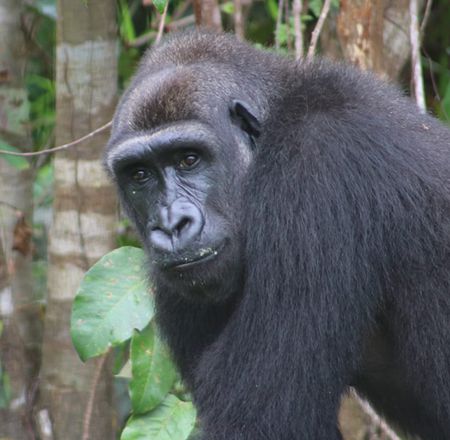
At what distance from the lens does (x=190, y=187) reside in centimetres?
385

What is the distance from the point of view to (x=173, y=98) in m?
3.96

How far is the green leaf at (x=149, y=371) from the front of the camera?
4238 millimetres

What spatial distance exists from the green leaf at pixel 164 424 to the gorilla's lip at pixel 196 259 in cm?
82

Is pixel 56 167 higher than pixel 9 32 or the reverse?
the reverse

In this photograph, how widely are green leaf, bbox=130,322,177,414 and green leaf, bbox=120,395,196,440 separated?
0.16ft

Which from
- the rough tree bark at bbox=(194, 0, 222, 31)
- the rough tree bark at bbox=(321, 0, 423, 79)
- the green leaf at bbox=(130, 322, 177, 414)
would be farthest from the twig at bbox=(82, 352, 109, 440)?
the rough tree bark at bbox=(321, 0, 423, 79)

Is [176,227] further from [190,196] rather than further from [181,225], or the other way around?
[190,196]

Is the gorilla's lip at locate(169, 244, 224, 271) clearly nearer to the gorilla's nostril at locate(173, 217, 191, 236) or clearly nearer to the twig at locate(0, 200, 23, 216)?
the gorilla's nostril at locate(173, 217, 191, 236)

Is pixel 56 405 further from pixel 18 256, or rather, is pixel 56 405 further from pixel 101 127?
pixel 101 127

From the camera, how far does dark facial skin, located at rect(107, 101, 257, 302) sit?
3701 mm

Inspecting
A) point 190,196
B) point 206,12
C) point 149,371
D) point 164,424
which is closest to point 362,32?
point 206,12

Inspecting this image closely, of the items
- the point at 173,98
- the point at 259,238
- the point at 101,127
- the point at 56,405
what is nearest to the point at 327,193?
the point at 259,238

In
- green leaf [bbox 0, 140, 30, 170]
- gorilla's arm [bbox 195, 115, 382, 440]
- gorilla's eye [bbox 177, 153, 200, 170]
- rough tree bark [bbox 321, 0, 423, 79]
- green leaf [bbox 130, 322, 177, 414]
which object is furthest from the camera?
rough tree bark [bbox 321, 0, 423, 79]

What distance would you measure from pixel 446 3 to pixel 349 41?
258 centimetres
